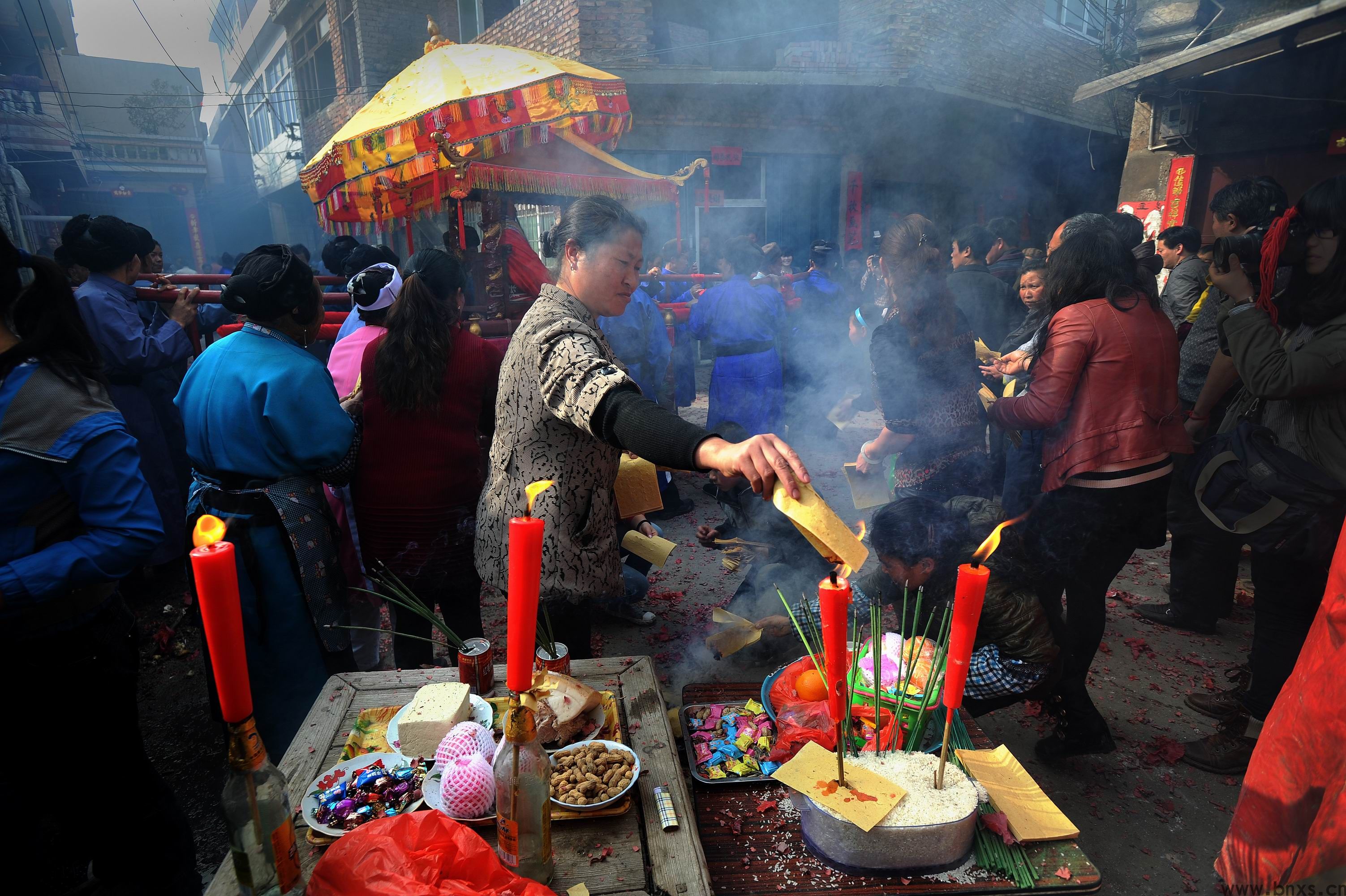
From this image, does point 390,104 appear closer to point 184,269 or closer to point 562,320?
point 562,320

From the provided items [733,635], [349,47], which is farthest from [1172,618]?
[349,47]

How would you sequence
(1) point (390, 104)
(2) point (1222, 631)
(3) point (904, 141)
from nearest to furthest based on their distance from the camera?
(2) point (1222, 631)
(1) point (390, 104)
(3) point (904, 141)

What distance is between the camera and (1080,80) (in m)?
14.1

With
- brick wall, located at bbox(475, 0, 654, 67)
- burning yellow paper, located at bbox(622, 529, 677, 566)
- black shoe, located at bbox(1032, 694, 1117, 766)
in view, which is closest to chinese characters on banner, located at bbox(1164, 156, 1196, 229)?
black shoe, located at bbox(1032, 694, 1117, 766)

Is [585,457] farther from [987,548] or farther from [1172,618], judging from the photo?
[1172,618]

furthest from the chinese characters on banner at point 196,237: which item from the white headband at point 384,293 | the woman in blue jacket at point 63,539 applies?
the woman in blue jacket at point 63,539

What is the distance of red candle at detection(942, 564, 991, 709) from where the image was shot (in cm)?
119

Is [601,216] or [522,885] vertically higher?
[601,216]

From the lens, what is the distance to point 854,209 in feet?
39.3

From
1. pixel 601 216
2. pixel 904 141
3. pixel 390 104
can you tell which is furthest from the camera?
pixel 904 141

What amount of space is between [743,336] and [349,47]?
43.3ft

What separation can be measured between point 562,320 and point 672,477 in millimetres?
4683

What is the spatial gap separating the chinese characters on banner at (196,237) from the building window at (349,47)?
13366mm

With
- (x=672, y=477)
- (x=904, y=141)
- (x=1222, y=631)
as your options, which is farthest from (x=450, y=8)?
(x=1222, y=631)
